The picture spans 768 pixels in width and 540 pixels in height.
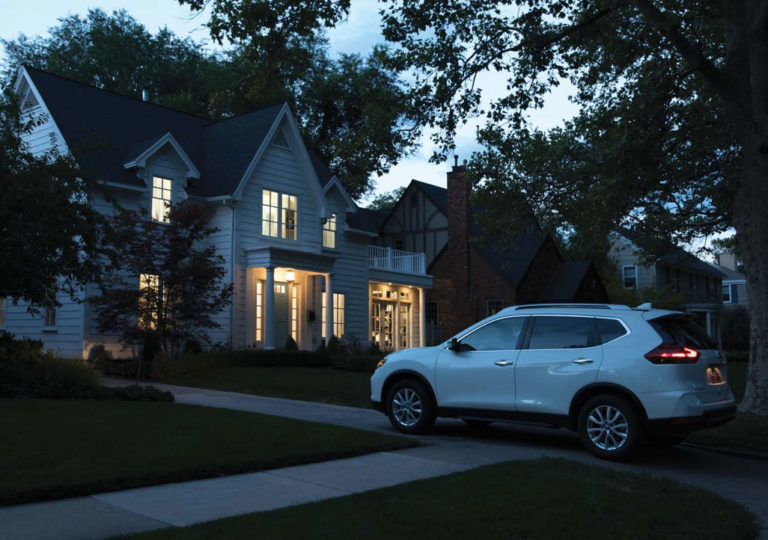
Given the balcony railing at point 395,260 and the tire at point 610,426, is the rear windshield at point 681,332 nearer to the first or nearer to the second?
the tire at point 610,426

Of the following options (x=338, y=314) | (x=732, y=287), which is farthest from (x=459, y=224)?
(x=732, y=287)

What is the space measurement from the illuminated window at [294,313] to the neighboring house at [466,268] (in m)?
10.3

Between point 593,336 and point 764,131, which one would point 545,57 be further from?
point 593,336

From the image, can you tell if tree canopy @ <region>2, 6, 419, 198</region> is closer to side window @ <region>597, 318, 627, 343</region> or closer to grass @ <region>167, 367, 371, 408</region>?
grass @ <region>167, 367, 371, 408</region>

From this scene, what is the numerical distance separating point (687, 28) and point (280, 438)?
14.3 metres

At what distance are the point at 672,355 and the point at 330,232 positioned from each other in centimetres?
1976

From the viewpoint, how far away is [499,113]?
1588cm

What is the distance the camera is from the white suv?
27.6 ft

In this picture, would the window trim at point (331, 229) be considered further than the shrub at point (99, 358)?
Yes

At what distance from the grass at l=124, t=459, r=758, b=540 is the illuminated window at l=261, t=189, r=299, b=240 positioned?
61.1 feet

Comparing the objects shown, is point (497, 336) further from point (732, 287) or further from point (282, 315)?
point (732, 287)

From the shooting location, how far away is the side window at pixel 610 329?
29.2ft

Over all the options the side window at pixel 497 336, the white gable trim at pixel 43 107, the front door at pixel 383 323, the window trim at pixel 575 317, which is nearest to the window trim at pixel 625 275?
the front door at pixel 383 323

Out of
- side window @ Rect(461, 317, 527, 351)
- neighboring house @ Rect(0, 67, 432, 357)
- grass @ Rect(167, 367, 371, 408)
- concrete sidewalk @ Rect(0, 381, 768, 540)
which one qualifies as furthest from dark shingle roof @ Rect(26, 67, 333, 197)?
side window @ Rect(461, 317, 527, 351)
